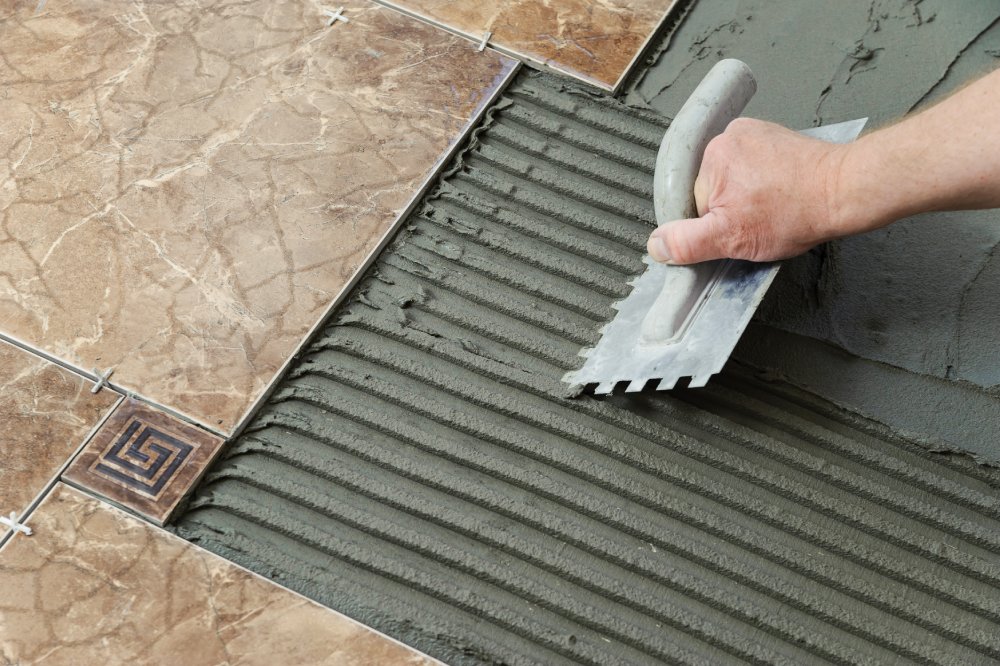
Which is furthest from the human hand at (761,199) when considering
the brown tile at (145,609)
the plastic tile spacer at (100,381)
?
the plastic tile spacer at (100,381)

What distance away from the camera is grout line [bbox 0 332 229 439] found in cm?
138

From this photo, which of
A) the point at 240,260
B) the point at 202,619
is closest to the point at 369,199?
the point at 240,260

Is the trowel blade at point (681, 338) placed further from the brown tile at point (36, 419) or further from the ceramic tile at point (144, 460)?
the brown tile at point (36, 419)

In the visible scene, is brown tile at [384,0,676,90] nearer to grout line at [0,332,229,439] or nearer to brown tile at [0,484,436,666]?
grout line at [0,332,229,439]

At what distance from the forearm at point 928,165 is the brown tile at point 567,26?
59 centimetres

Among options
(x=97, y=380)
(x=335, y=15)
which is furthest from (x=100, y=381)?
(x=335, y=15)

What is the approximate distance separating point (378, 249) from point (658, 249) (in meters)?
0.46

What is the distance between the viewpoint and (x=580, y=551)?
1.31 meters

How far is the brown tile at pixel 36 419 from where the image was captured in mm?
1313

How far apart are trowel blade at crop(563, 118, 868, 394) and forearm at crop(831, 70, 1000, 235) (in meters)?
0.15

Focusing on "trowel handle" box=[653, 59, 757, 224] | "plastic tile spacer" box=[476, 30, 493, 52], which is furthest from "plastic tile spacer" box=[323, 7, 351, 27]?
"trowel handle" box=[653, 59, 757, 224]

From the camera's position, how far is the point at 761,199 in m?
1.36

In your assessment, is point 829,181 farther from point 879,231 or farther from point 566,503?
point 566,503

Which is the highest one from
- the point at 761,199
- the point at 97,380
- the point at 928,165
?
the point at 928,165
